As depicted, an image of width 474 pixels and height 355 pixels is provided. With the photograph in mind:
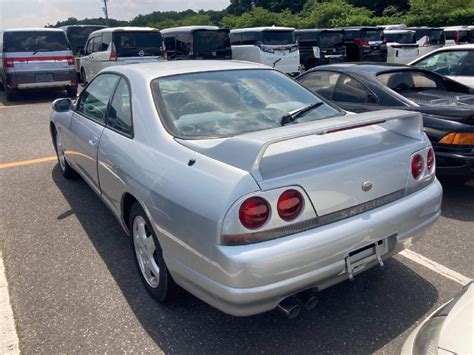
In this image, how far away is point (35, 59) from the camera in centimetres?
1122

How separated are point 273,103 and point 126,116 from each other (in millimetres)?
1104

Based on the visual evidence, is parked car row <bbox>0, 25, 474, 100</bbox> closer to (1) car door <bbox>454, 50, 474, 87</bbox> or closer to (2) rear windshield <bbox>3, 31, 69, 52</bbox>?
(2) rear windshield <bbox>3, 31, 69, 52</bbox>

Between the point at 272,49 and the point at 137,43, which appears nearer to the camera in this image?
the point at 137,43

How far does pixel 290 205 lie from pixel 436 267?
1691mm

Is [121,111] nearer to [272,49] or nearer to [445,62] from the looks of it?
[445,62]

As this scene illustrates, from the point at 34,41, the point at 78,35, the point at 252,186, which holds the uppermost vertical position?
the point at 78,35

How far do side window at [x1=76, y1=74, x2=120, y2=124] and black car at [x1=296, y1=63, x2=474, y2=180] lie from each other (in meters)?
2.79

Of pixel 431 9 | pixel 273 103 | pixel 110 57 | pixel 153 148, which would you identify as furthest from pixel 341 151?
pixel 431 9

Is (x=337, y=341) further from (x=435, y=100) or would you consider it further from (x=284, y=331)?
(x=435, y=100)

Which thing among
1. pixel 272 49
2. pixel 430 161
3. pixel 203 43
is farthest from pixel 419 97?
pixel 203 43

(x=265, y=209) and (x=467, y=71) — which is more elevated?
(x=467, y=71)

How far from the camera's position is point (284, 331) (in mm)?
2561

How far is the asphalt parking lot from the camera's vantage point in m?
2.49

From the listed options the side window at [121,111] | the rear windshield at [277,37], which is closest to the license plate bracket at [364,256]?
the side window at [121,111]
